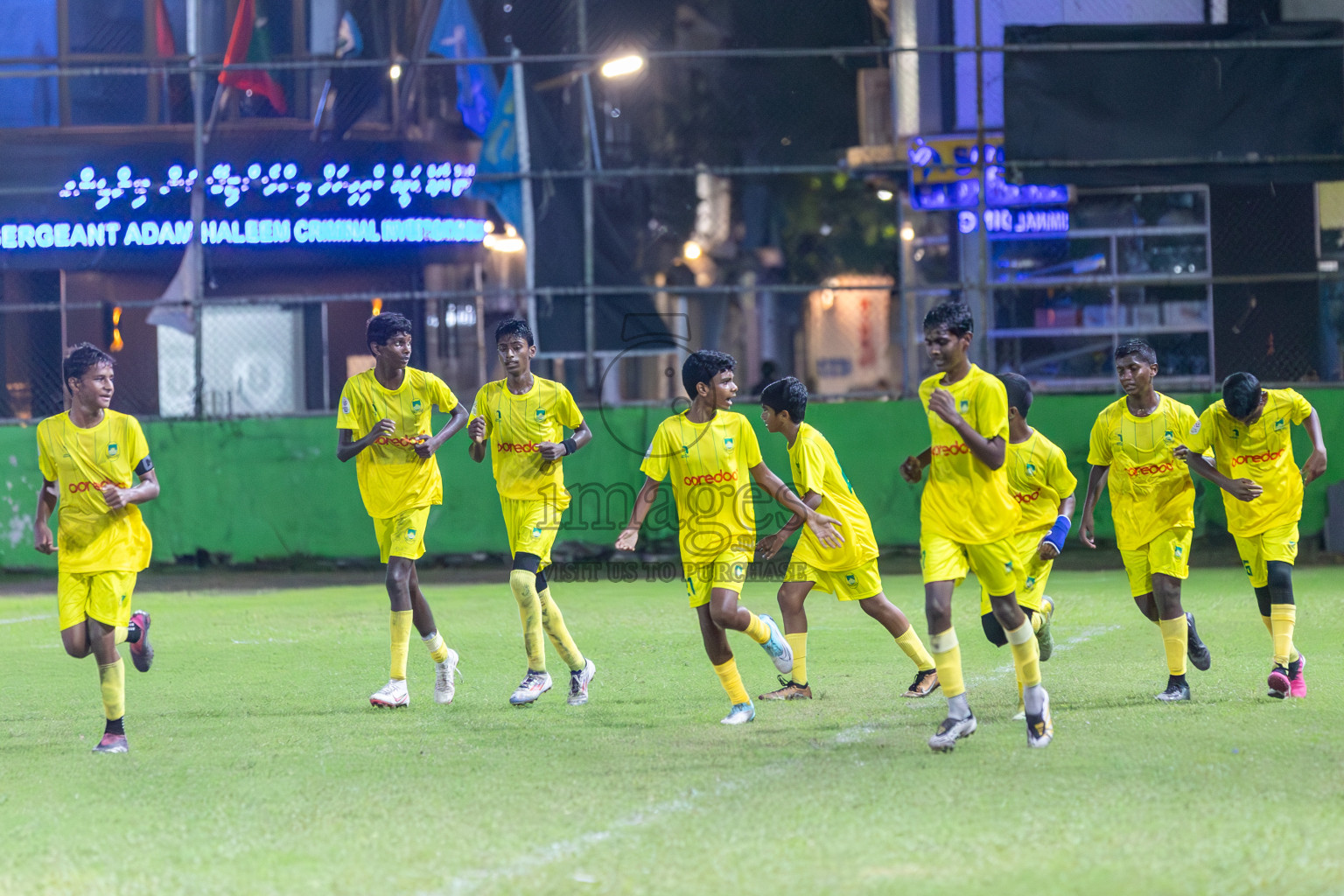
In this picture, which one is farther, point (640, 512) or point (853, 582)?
point (853, 582)

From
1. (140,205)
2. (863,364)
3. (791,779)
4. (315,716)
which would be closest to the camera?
(791,779)

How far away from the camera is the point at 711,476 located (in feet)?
21.7

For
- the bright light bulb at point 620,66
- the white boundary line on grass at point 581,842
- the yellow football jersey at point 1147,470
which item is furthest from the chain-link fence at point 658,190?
the white boundary line on grass at point 581,842

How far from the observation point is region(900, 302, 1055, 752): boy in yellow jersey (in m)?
6.00

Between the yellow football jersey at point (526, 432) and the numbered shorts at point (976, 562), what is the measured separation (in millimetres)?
2374

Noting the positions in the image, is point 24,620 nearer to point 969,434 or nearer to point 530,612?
point 530,612

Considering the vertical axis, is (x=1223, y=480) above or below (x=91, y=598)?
above

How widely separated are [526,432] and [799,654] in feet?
6.36

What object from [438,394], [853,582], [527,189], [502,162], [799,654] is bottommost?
[799,654]

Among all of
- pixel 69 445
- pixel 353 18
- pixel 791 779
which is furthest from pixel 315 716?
pixel 353 18

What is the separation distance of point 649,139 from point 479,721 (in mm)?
12111

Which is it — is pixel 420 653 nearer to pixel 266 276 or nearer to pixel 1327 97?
pixel 266 276

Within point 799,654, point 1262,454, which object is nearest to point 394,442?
point 799,654

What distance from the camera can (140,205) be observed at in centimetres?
1655
